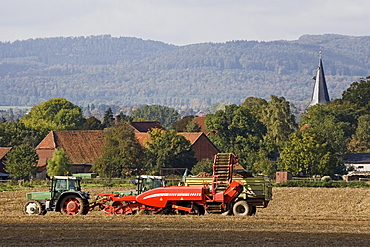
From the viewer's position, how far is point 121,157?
95250mm

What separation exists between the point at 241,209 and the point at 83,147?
77.9 metres

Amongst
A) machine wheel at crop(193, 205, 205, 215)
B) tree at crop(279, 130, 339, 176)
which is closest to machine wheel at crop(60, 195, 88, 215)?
machine wheel at crop(193, 205, 205, 215)

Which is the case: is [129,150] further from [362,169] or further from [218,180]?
[218,180]

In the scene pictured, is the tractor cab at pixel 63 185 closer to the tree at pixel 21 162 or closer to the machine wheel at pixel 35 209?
the machine wheel at pixel 35 209

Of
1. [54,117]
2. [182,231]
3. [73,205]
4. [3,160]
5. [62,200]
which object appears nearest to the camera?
[182,231]

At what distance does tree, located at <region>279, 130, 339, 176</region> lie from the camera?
320 ft

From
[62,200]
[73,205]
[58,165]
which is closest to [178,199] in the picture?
[73,205]

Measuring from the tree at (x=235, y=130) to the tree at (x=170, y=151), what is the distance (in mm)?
15648

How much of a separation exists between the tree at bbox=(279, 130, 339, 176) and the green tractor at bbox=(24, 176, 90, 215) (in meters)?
62.5

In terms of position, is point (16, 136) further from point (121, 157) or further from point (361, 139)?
point (361, 139)

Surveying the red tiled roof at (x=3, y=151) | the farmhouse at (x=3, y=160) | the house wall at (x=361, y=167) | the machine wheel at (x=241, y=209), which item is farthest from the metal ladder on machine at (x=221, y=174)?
the house wall at (x=361, y=167)

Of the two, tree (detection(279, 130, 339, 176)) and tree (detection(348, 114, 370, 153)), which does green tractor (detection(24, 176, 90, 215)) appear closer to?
tree (detection(279, 130, 339, 176))

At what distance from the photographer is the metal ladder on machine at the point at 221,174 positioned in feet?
121

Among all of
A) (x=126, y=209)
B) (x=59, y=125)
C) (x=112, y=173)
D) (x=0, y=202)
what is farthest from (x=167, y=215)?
(x=59, y=125)
